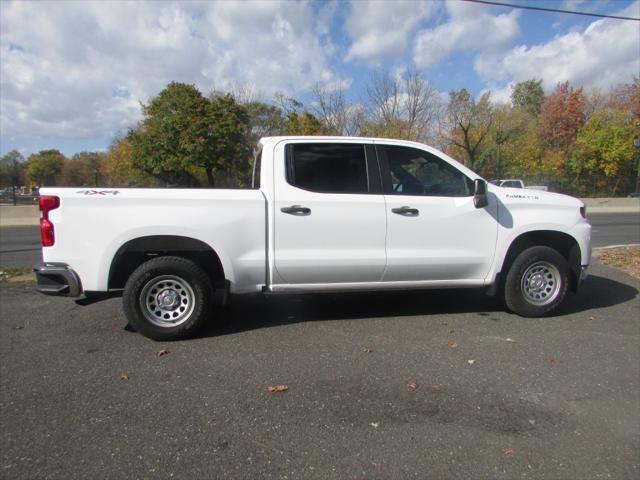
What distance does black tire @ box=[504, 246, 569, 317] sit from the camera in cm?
504

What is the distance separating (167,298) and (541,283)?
4021 mm

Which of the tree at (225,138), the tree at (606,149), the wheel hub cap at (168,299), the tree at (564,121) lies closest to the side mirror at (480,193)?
the wheel hub cap at (168,299)

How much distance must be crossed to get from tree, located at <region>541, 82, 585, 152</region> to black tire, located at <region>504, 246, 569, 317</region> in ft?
135

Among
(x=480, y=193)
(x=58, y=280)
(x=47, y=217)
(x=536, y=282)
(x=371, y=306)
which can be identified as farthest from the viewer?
(x=371, y=306)

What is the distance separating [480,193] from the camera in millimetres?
4715

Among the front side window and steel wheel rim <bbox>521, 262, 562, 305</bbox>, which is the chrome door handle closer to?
the front side window

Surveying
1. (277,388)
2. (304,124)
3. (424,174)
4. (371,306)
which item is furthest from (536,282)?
(304,124)

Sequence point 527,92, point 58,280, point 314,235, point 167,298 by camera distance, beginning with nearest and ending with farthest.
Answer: point 58,280 < point 167,298 < point 314,235 < point 527,92

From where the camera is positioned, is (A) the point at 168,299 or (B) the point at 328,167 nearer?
(A) the point at 168,299

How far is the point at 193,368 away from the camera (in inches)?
151

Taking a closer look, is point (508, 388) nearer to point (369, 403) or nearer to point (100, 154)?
point (369, 403)

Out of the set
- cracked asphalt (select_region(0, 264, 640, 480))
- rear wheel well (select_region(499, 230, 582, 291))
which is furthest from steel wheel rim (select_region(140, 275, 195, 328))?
rear wheel well (select_region(499, 230, 582, 291))

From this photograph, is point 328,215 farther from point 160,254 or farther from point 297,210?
point 160,254

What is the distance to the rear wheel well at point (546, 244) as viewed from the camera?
16.9 feet
